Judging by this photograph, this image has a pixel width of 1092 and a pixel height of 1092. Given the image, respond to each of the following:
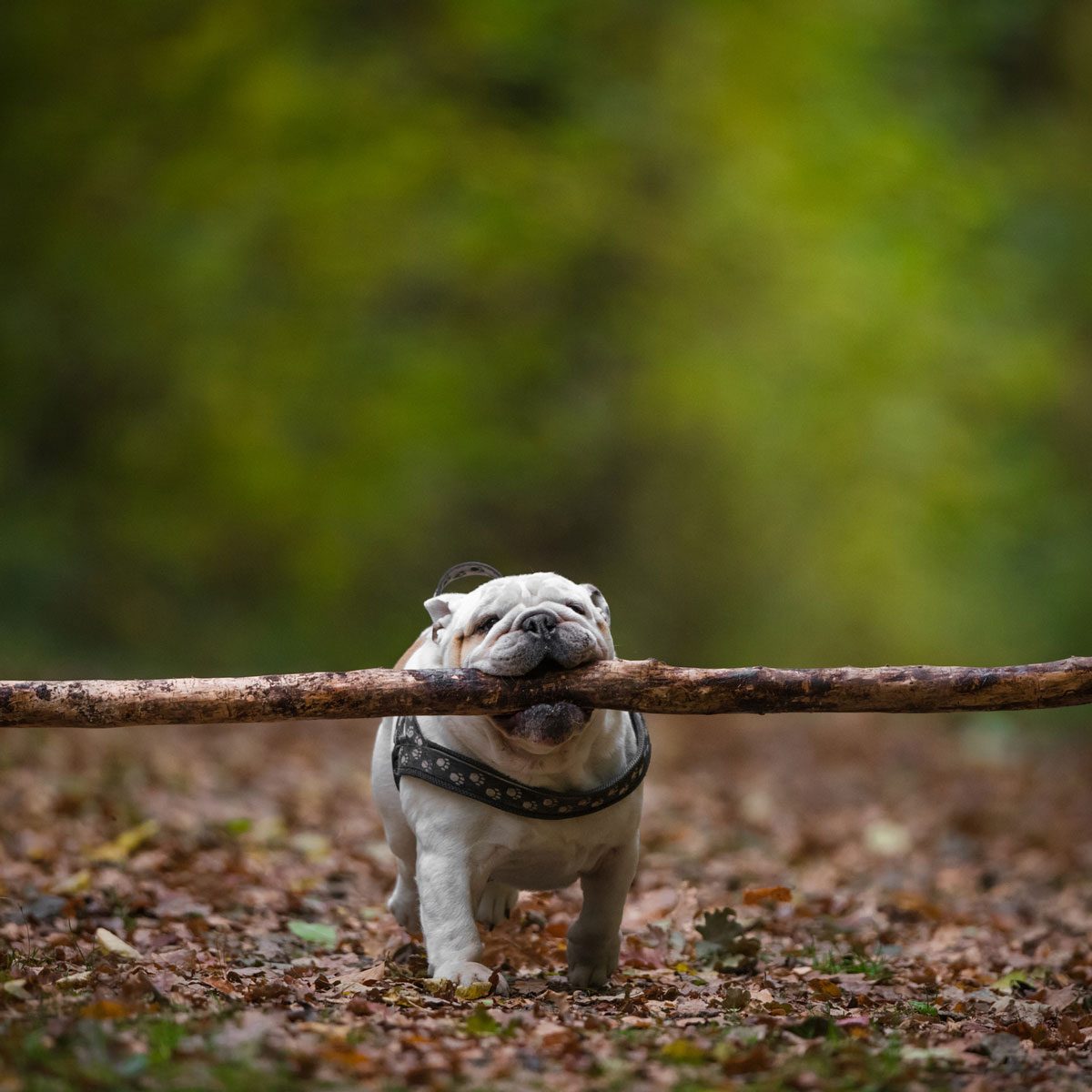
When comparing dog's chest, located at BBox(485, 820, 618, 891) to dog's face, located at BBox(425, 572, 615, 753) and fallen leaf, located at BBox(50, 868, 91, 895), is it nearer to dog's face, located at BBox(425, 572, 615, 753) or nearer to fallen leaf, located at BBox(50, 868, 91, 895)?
dog's face, located at BBox(425, 572, 615, 753)

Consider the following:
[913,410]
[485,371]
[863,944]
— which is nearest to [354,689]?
[863,944]

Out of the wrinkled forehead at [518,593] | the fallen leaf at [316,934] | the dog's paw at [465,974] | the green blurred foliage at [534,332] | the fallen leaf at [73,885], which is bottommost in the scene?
the dog's paw at [465,974]

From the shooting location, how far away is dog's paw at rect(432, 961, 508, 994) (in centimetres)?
393

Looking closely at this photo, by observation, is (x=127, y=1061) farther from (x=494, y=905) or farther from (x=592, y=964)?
(x=494, y=905)

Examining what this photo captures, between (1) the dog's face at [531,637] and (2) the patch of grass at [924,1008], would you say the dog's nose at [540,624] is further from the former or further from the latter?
(2) the patch of grass at [924,1008]

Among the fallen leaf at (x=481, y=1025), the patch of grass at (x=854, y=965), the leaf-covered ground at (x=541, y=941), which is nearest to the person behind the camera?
the leaf-covered ground at (x=541, y=941)

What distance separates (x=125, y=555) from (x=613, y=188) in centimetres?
730

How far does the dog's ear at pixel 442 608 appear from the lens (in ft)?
14.1

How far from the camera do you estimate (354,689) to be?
3809mm

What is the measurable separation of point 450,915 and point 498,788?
39cm

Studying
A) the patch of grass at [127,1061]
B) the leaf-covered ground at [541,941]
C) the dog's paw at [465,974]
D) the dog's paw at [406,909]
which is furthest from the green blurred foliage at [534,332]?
the patch of grass at [127,1061]

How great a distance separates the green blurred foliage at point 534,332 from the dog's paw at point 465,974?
960 cm

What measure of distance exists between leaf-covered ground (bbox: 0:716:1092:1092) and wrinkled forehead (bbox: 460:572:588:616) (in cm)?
111

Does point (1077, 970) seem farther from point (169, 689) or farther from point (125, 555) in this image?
point (125, 555)
